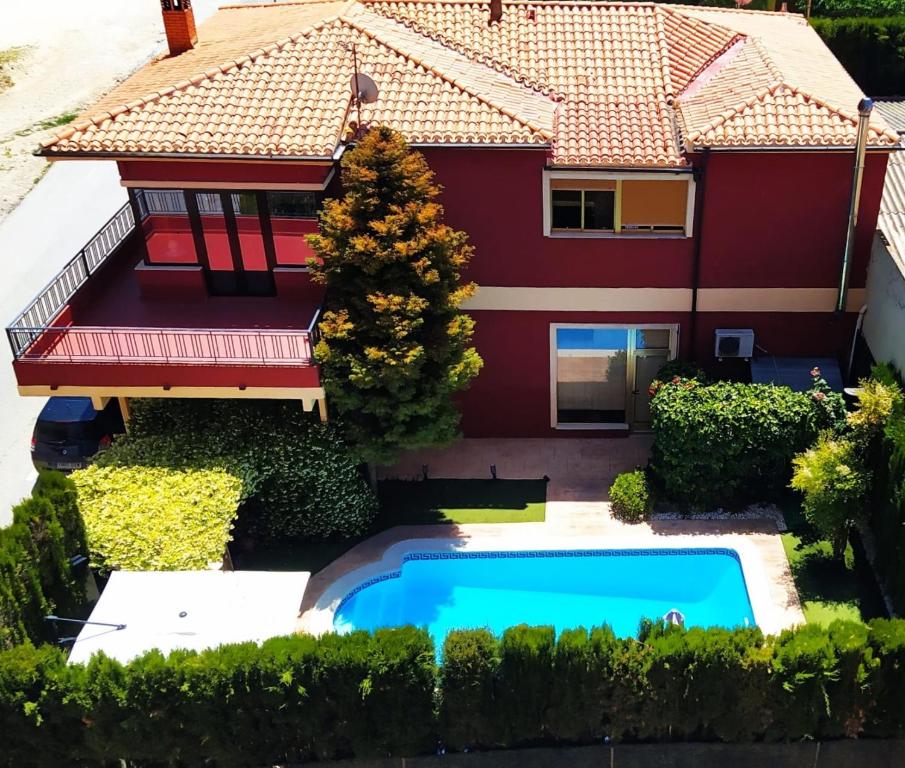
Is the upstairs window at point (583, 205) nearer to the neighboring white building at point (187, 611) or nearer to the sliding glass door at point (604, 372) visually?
the sliding glass door at point (604, 372)

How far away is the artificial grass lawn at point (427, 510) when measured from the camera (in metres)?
20.2

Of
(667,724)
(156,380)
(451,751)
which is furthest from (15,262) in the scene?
(667,724)

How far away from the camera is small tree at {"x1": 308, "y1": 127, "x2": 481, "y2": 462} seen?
17.8 m

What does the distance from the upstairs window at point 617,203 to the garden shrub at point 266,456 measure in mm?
6552

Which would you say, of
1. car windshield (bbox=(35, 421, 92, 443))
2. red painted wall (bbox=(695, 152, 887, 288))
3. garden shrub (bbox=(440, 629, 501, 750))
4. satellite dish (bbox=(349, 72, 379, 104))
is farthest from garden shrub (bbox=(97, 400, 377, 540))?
red painted wall (bbox=(695, 152, 887, 288))

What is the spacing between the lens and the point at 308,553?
66.7ft

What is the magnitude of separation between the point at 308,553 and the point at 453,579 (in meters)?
3.04

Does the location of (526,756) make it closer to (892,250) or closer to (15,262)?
(892,250)

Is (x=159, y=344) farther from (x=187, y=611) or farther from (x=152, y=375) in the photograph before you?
(x=187, y=611)

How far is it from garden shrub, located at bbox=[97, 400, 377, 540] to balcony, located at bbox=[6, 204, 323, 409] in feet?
3.20

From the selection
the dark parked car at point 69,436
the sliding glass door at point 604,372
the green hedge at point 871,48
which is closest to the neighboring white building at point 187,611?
the dark parked car at point 69,436

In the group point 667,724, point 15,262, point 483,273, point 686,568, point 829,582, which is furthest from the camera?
point 15,262

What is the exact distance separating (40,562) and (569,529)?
33.3 ft

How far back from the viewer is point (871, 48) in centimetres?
3534
